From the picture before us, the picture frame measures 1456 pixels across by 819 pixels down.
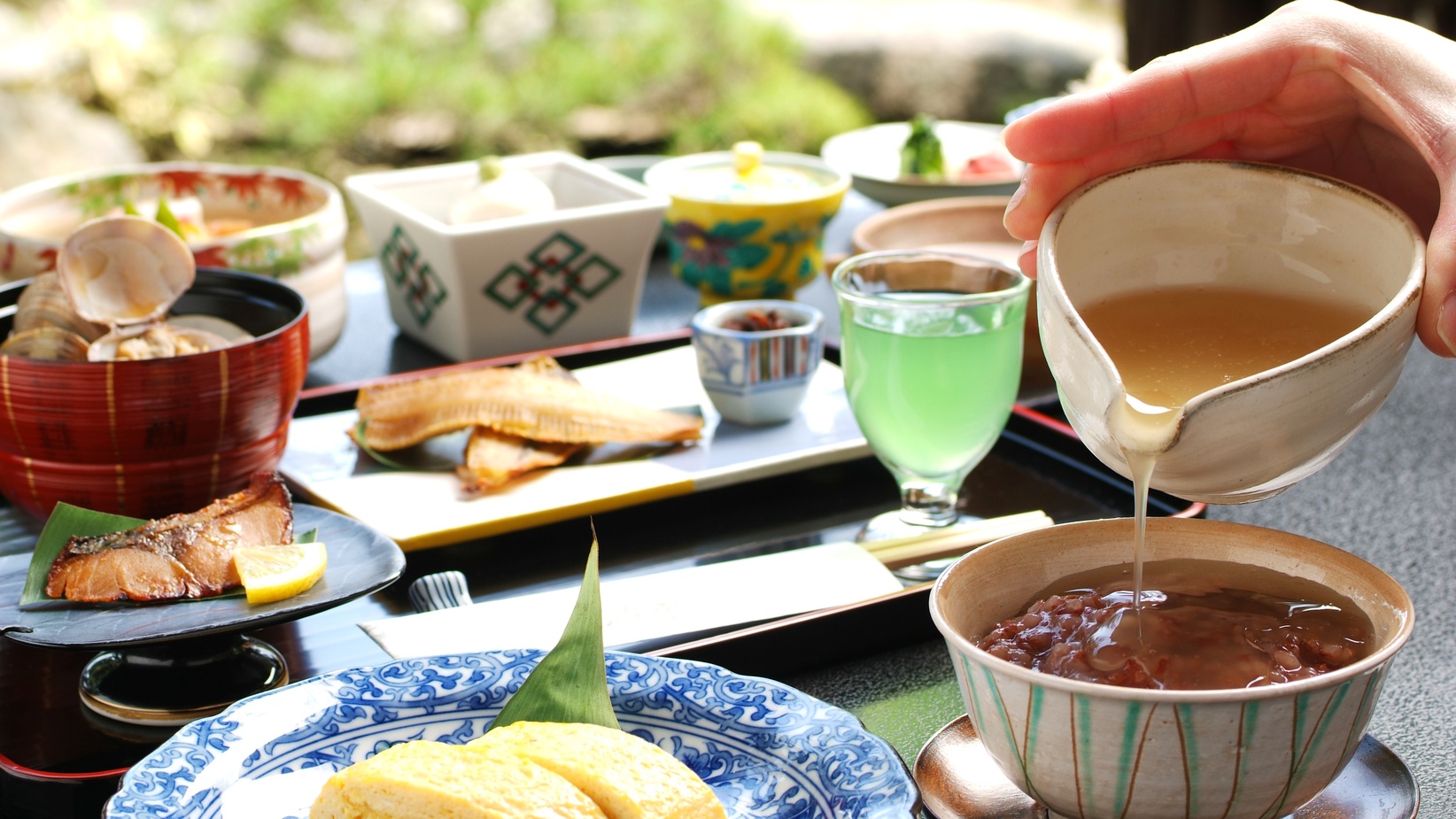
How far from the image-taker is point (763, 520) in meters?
1.24

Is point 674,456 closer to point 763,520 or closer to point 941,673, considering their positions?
point 763,520

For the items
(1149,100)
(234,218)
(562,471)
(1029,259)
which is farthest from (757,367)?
(234,218)

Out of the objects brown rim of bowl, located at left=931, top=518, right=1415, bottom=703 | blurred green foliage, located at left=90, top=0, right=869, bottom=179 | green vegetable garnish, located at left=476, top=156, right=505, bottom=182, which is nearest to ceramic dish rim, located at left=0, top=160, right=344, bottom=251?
green vegetable garnish, located at left=476, top=156, right=505, bottom=182

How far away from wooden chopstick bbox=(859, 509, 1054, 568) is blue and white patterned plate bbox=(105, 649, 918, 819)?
11.6 inches

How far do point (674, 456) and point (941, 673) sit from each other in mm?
445

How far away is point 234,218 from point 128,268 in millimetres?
652

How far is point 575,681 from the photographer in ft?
2.63

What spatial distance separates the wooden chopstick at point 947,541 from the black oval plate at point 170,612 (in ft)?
1.34

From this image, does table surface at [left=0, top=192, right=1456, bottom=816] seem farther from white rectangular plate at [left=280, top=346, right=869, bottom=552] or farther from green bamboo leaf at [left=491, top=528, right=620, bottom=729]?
green bamboo leaf at [left=491, top=528, right=620, bottom=729]

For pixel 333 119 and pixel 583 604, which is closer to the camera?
pixel 583 604

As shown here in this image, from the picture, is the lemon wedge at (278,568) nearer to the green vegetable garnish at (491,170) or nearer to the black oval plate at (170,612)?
the black oval plate at (170,612)

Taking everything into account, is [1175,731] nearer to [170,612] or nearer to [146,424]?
[170,612]

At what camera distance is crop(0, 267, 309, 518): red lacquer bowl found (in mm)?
1041

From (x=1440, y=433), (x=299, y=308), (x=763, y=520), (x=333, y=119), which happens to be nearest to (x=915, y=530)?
(x=763, y=520)
